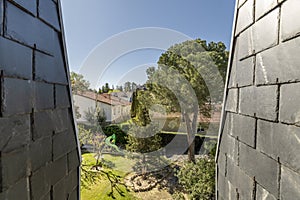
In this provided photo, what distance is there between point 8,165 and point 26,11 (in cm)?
55

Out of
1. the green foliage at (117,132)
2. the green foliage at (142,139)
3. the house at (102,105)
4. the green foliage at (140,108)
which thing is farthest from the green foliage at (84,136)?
the green foliage at (140,108)

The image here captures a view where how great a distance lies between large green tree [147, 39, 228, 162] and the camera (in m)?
5.43

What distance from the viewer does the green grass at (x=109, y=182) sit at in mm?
4805

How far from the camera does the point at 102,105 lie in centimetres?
773

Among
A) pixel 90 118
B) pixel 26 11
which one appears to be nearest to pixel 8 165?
pixel 26 11

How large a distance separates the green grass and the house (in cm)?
163

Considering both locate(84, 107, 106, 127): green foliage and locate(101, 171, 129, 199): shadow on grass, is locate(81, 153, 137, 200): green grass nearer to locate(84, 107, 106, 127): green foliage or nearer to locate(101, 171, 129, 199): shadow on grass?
locate(101, 171, 129, 199): shadow on grass

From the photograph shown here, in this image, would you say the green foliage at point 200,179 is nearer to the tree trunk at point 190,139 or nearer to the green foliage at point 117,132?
the tree trunk at point 190,139

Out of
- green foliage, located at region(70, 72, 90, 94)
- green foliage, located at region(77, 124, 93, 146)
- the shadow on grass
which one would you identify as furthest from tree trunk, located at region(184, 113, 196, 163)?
green foliage, located at region(70, 72, 90, 94)

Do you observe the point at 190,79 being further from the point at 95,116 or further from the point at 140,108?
the point at 95,116

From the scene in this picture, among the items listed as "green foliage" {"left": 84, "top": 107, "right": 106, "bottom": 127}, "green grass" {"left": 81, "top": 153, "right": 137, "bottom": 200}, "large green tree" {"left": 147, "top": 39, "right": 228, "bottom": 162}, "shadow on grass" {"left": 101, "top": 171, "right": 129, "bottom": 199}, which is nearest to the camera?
"green grass" {"left": 81, "top": 153, "right": 137, "bottom": 200}

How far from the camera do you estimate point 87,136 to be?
6.36 m

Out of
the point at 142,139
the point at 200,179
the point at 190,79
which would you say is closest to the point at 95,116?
the point at 142,139

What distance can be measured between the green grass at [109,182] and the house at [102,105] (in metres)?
1.63
